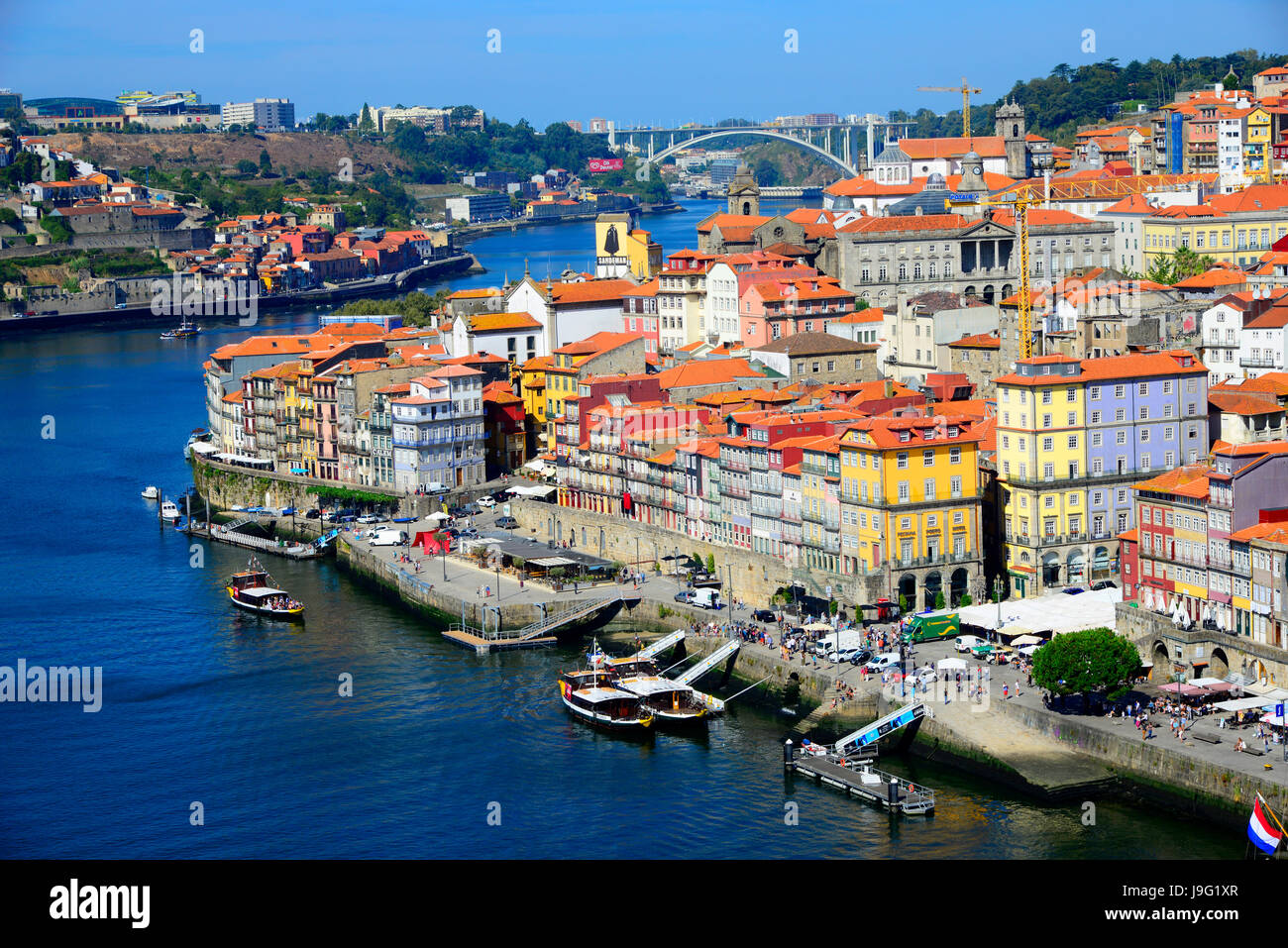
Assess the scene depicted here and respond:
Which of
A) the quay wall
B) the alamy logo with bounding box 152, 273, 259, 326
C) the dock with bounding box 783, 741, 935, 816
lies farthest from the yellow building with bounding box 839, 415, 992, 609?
the alamy logo with bounding box 152, 273, 259, 326

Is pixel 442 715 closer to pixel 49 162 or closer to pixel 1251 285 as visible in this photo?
pixel 1251 285

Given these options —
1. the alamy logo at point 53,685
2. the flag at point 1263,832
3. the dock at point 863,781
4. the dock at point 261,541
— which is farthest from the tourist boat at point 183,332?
the flag at point 1263,832

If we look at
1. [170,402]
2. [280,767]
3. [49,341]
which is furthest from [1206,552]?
[49,341]

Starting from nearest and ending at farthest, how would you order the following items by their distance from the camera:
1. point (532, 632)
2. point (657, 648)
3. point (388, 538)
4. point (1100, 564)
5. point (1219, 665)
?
point (1219, 665) → point (657, 648) → point (1100, 564) → point (532, 632) → point (388, 538)

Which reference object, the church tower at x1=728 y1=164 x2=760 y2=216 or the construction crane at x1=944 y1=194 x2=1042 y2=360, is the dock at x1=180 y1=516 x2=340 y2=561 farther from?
the church tower at x1=728 y1=164 x2=760 y2=216

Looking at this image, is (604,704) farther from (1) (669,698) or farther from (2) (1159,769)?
(2) (1159,769)
